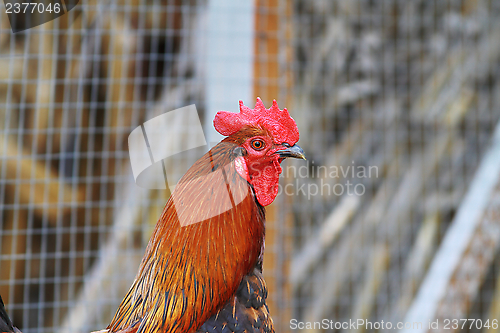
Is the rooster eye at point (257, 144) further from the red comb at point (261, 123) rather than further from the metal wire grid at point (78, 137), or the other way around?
the metal wire grid at point (78, 137)

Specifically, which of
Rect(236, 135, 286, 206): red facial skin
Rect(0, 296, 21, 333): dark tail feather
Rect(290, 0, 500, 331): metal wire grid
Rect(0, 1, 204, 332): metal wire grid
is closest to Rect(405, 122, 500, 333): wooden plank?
Rect(290, 0, 500, 331): metal wire grid

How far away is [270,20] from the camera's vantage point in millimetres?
2221

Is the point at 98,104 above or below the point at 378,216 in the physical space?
above

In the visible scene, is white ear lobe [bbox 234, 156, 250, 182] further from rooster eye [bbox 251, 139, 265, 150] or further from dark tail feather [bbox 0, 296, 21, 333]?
dark tail feather [bbox 0, 296, 21, 333]

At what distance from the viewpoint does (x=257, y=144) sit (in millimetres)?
1213

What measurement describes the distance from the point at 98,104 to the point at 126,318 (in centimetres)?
180

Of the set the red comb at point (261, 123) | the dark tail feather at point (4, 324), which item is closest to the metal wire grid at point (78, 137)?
the dark tail feather at point (4, 324)

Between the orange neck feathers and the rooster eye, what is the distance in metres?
0.07

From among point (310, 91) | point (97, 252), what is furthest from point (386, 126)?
point (97, 252)

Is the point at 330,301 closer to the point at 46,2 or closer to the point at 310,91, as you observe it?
the point at 310,91

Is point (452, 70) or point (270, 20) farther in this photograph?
point (452, 70)

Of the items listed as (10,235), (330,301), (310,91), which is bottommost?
(330,301)

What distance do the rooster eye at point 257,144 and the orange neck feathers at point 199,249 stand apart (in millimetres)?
75

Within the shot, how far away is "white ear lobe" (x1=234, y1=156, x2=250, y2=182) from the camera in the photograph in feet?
3.81
